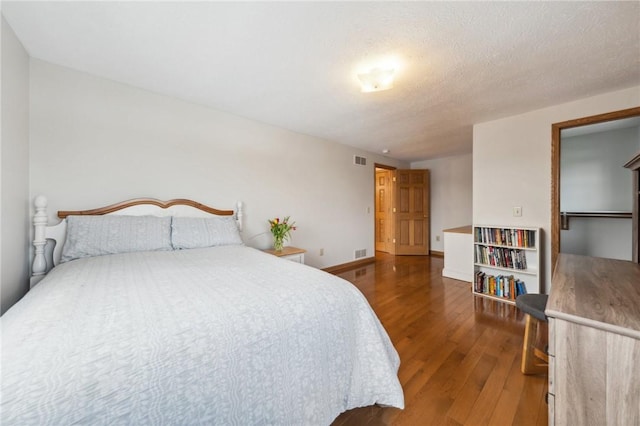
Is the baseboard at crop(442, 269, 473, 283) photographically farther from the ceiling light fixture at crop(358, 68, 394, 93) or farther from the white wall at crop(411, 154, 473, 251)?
the ceiling light fixture at crop(358, 68, 394, 93)

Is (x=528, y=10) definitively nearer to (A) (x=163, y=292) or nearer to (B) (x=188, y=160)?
(A) (x=163, y=292)

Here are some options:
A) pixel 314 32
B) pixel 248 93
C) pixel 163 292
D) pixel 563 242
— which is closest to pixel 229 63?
pixel 248 93

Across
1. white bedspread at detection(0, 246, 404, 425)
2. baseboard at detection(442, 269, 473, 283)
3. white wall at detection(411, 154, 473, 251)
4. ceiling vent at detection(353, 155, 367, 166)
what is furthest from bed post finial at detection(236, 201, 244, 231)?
white wall at detection(411, 154, 473, 251)

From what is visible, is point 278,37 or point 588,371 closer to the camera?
point 588,371

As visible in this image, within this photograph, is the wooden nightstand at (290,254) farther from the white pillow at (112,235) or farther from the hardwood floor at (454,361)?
the white pillow at (112,235)

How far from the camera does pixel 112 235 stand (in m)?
1.93

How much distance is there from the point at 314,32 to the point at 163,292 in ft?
5.72

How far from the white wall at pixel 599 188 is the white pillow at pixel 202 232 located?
5.31 meters

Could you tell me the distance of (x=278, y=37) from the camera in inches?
63.6

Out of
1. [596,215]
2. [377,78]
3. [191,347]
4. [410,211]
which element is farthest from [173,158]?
[596,215]

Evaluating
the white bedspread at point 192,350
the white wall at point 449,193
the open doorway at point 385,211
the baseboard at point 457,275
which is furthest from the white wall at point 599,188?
the white bedspread at point 192,350

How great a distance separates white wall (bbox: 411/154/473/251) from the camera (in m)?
5.29

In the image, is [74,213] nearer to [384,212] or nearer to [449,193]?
[384,212]

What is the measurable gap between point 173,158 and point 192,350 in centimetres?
236
